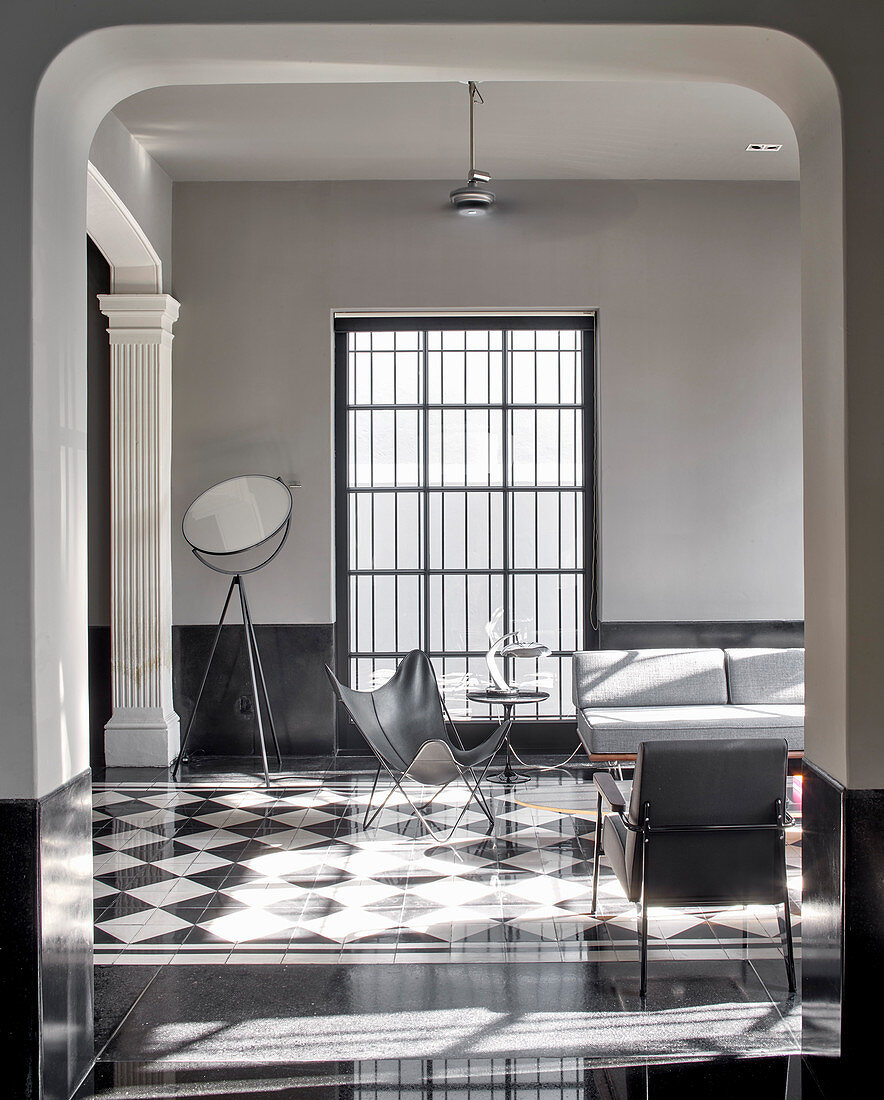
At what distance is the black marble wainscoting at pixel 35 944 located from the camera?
2.51 m

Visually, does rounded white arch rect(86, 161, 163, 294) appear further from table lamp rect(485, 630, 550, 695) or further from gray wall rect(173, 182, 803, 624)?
table lamp rect(485, 630, 550, 695)

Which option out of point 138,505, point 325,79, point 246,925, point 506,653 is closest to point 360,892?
point 246,925

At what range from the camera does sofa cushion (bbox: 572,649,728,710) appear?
6.71 metres

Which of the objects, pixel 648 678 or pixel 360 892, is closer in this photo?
pixel 360 892

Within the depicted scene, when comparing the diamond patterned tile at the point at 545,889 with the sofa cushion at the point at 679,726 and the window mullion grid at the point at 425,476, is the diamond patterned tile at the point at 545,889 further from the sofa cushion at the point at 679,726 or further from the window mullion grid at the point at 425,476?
the window mullion grid at the point at 425,476

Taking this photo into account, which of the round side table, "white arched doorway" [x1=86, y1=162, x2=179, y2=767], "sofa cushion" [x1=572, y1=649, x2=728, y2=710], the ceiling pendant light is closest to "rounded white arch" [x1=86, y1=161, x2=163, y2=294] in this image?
"white arched doorway" [x1=86, y1=162, x2=179, y2=767]

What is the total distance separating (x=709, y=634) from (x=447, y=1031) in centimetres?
459

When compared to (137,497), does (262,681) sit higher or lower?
lower

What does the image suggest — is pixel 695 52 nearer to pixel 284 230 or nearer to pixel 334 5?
pixel 334 5

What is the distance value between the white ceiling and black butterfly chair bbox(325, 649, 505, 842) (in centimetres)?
332

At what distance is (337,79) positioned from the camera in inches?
116

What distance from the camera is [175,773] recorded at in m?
6.70

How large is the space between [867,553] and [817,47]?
1315 mm

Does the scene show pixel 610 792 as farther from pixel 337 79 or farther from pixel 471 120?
pixel 471 120
